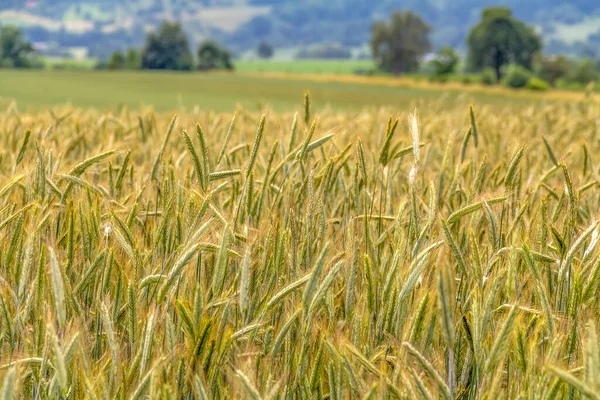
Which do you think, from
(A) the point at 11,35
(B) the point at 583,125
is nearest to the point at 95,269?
(B) the point at 583,125

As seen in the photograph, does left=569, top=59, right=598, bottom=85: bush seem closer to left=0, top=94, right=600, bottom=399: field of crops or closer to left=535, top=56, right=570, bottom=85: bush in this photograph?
left=535, top=56, right=570, bottom=85: bush

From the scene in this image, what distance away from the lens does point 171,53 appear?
285 ft

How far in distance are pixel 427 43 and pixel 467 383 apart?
354 feet

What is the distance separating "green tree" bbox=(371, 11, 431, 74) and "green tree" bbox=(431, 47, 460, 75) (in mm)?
17628

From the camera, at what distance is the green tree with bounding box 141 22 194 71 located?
84312mm

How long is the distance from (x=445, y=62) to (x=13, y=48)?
172ft

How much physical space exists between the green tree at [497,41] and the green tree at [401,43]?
1726 centimetres

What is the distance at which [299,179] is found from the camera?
2074 millimetres

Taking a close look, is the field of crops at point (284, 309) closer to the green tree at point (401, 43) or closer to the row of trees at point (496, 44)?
the row of trees at point (496, 44)

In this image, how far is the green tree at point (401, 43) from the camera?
102 m

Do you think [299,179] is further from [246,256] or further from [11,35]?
[11,35]

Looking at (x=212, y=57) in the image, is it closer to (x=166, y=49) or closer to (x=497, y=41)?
(x=166, y=49)

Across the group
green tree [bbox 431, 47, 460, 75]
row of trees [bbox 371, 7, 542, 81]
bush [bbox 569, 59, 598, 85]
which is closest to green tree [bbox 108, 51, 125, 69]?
row of trees [bbox 371, 7, 542, 81]

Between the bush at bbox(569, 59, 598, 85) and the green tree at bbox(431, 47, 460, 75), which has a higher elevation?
the green tree at bbox(431, 47, 460, 75)
